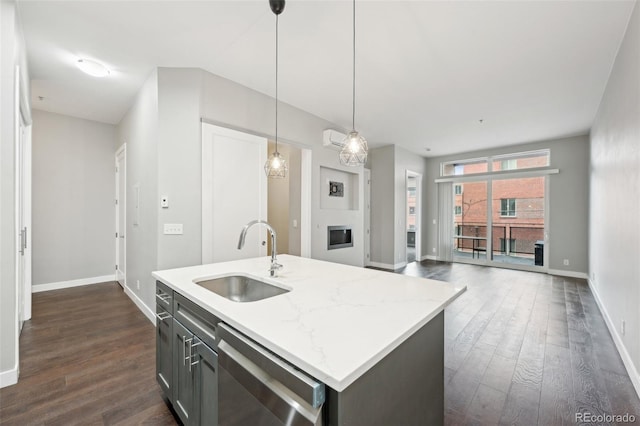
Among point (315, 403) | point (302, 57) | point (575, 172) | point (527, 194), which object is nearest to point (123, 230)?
point (302, 57)

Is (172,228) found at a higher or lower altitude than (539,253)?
higher

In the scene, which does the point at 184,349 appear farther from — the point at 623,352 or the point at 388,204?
the point at 388,204

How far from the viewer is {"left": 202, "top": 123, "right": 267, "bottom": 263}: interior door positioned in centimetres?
318

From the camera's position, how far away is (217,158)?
3271mm

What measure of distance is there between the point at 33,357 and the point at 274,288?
2.49m

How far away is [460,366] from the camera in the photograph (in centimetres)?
237

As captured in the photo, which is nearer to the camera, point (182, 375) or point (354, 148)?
point (182, 375)

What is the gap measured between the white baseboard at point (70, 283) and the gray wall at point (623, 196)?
689 cm

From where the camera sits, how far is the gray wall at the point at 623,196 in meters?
2.16

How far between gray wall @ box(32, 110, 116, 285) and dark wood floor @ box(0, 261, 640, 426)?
84 cm

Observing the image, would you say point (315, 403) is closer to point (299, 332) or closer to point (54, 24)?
point (299, 332)

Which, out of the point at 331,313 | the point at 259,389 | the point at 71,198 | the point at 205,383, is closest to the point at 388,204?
the point at 331,313

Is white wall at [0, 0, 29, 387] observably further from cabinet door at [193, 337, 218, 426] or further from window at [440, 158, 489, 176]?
window at [440, 158, 489, 176]

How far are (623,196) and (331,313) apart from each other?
320cm
